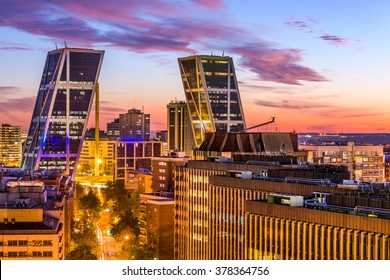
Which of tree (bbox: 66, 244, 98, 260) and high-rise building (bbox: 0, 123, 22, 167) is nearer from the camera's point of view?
tree (bbox: 66, 244, 98, 260)

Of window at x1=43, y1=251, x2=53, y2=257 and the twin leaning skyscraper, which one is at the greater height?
the twin leaning skyscraper

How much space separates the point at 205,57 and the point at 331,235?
3325 inches

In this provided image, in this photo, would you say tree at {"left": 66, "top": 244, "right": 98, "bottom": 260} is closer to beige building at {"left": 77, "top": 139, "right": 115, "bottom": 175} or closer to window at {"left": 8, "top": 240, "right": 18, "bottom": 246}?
window at {"left": 8, "top": 240, "right": 18, "bottom": 246}

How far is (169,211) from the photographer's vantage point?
6406 cm

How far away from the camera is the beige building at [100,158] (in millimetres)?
143312

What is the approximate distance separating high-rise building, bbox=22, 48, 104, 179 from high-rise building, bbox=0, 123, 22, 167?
2424 inches

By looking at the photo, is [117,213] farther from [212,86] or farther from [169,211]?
[212,86]

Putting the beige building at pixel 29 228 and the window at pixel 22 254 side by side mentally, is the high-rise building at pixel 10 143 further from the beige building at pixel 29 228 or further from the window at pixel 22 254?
the window at pixel 22 254

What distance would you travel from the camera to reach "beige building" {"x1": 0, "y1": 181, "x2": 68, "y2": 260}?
3994 cm

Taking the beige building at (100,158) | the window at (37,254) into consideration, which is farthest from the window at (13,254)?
the beige building at (100,158)

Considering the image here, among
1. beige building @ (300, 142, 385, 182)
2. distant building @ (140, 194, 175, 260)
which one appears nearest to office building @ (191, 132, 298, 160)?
distant building @ (140, 194, 175, 260)

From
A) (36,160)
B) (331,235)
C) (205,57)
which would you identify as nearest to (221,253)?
(331,235)

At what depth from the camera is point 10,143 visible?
181875 mm

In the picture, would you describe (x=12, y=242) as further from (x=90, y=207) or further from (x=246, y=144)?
(x=90, y=207)
